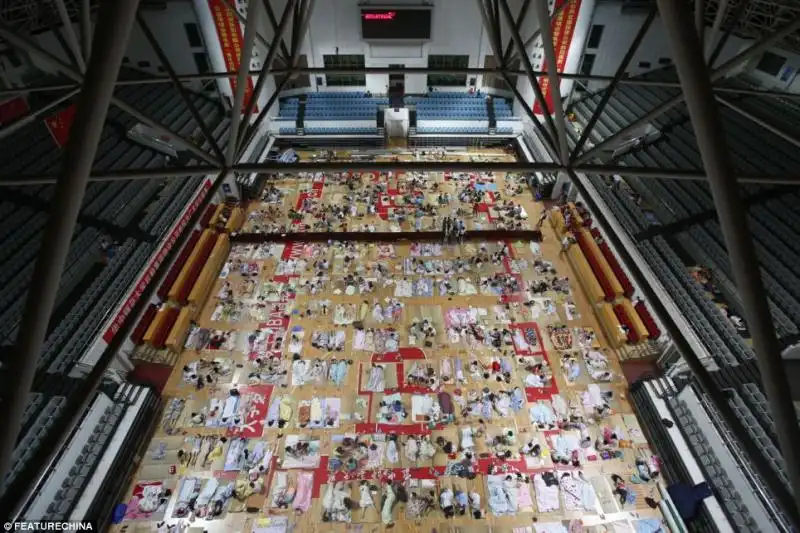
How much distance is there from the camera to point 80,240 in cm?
1226

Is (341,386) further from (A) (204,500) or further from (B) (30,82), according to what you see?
(B) (30,82)

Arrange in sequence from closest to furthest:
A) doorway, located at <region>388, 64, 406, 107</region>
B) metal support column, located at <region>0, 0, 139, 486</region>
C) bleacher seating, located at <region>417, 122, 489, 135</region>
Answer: metal support column, located at <region>0, 0, 139, 486</region> < bleacher seating, located at <region>417, 122, 489, 135</region> < doorway, located at <region>388, 64, 406, 107</region>

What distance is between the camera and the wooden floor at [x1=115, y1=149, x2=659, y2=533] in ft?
30.6

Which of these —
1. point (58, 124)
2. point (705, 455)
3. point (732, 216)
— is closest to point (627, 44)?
point (705, 455)

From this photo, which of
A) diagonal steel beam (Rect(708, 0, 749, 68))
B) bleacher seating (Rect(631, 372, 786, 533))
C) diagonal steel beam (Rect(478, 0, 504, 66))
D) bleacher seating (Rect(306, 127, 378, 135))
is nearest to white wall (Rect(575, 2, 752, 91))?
diagonal steel beam (Rect(708, 0, 749, 68))

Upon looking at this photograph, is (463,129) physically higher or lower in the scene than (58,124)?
higher

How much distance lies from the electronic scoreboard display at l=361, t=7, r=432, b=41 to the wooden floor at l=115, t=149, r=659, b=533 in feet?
36.2

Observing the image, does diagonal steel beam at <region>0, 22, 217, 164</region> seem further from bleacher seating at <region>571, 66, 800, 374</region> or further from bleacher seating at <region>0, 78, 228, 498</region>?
bleacher seating at <region>571, 66, 800, 374</region>

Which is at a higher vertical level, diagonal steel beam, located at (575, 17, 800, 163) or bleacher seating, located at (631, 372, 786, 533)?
diagonal steel beam, located at (575, 17, 800, 163)

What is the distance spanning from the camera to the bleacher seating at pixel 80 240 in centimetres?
955

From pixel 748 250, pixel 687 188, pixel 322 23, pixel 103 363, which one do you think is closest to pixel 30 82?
pixel 322 23

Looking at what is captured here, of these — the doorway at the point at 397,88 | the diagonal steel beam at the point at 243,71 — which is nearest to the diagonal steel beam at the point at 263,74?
the diagonal steel beam at the point at 243,71

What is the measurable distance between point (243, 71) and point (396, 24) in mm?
15127

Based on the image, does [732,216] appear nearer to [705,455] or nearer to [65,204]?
[65,204]
